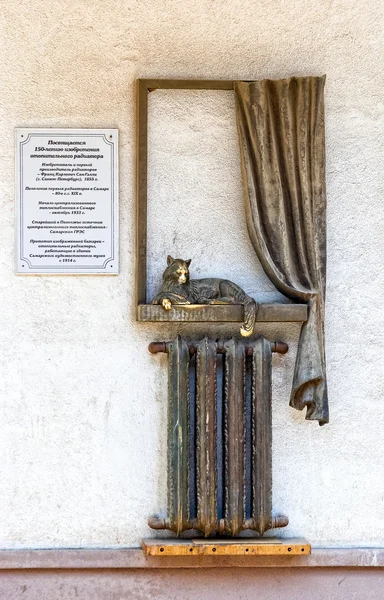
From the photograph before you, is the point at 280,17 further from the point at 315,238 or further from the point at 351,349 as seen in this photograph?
the point at 351,349

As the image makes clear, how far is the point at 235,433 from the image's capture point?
4.25 m

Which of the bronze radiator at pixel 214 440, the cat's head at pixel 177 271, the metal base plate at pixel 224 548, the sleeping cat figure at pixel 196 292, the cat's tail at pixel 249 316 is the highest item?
the cat's head at pixel 177 271

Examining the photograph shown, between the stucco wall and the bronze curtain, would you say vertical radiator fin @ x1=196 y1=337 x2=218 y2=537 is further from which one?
the bronze curtain

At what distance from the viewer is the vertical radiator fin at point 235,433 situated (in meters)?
4.25

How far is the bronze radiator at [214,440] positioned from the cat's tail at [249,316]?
0.06 metres

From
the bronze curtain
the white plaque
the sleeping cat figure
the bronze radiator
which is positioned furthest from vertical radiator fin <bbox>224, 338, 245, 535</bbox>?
the white plaque

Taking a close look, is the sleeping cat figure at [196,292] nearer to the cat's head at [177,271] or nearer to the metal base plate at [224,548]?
the cat's head at [177,271]

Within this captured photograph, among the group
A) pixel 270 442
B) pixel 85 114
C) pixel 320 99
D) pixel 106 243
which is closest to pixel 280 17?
pixel 320 99

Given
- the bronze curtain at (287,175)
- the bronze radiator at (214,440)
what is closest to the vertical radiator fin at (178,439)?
the bronze radiator at (214,440)

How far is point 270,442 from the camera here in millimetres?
4277

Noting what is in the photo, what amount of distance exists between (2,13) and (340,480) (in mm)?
2240

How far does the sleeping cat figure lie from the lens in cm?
425

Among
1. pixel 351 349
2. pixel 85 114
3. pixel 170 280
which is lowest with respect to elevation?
pixel 351 349

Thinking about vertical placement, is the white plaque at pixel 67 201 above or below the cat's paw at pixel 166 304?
above
